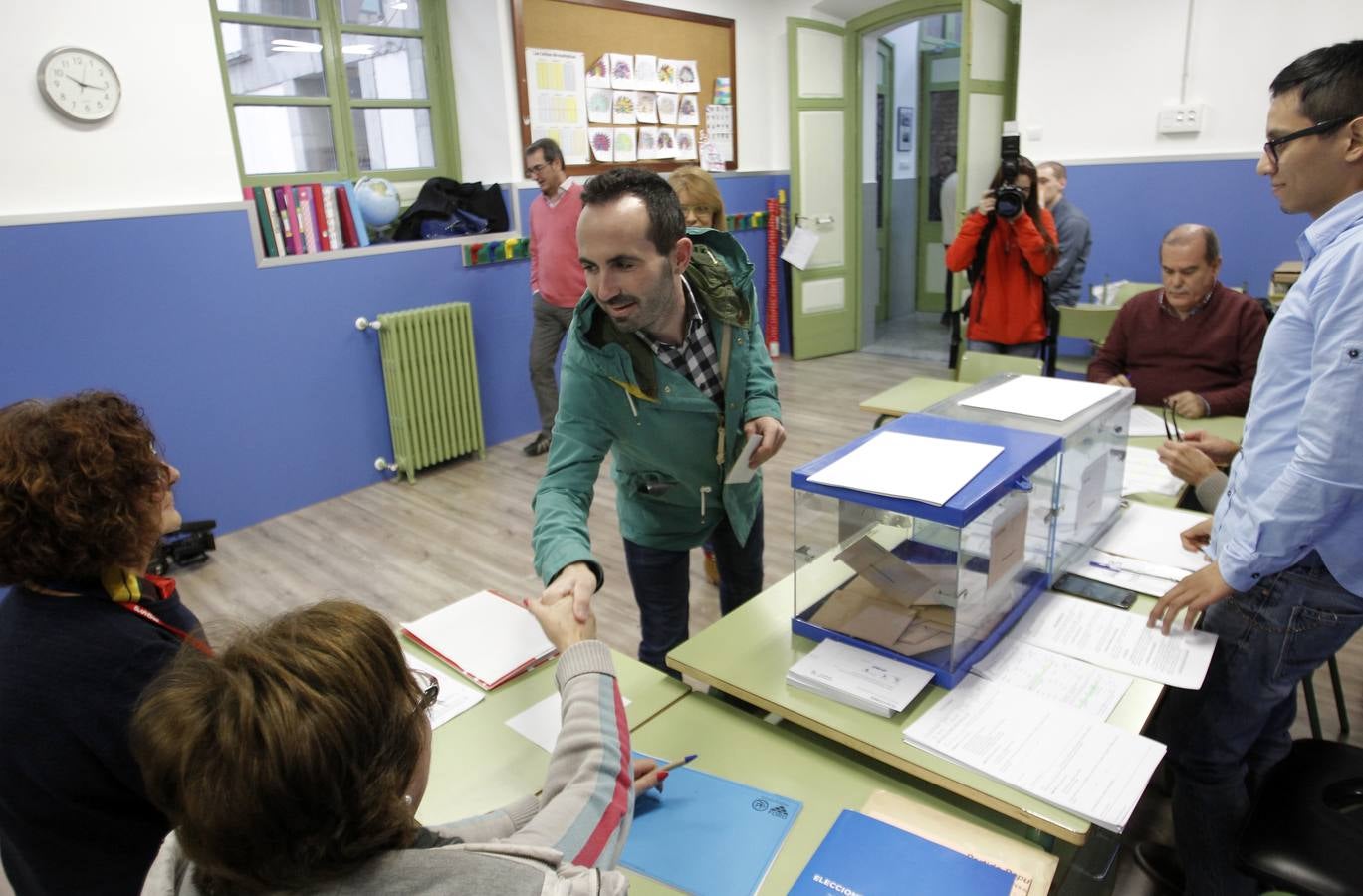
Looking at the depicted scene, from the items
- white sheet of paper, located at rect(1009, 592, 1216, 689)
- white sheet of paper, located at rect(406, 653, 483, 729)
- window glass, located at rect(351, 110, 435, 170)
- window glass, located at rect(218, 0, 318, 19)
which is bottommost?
white sheet of paper, located at rect(406, 653, 483, 729)

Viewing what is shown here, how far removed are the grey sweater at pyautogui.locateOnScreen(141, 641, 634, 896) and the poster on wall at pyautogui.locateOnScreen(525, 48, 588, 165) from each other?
14.9 ft

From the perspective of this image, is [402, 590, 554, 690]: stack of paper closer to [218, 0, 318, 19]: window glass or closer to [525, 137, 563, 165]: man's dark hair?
[525, 137, 563, 165]: man's dark hair

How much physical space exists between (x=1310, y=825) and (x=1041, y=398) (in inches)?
34.6

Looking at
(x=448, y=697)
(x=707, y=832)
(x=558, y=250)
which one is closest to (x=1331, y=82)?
(x=707, y=832)

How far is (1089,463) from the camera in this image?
70.4 inches

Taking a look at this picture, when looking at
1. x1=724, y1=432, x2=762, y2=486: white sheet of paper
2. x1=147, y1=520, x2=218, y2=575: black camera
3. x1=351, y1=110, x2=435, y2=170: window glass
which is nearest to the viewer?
x1=724, y1=432, x2=762, y2=486: white sheet of paper

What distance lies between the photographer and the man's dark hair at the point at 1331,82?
4.27 feet

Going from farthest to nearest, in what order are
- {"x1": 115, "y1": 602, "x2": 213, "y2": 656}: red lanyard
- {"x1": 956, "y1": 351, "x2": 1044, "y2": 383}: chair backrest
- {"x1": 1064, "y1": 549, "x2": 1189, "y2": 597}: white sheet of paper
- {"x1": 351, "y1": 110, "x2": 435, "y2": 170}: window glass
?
{"x1": 351, "y1": 110, "x2": 435, "y2": 170}: window glass → {"x1": 956, "y1": 351, "x2": 1044, "y2": 383}: chair backrest → {"x1": 1064, "y1": 549, "x2": 1189, "y2": 597}: white sheet of paper → {"x1": 115, "y1": 602, "x2": 213, "y2": 656}: red lanyard

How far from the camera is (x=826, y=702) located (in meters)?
1.38

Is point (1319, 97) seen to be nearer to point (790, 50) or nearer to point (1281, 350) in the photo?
point (1281, 350)

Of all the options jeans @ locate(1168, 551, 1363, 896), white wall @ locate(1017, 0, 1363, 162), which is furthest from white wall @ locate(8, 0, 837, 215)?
white wall @ locate(1017, 0, 1363, 162)

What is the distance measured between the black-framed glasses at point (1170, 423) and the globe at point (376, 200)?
12.0ft

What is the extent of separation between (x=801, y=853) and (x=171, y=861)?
2.39 ft

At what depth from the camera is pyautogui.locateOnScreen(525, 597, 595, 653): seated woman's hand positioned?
3.77ft
